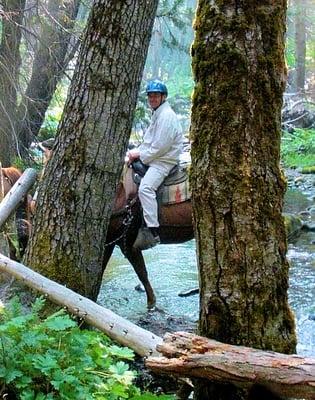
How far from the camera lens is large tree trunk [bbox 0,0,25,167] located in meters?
9.95

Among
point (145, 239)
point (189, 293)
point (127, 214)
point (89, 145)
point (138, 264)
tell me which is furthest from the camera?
point (189, 293)

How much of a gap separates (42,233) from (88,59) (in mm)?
1421

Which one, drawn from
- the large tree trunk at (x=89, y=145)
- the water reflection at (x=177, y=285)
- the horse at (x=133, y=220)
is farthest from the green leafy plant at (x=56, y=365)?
the horse at (x=133, y=220)

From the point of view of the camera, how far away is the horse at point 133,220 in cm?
722

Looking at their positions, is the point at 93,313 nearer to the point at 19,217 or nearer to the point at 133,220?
the point at 133,220

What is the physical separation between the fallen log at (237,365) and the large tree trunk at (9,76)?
6995mm

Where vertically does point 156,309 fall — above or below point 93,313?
below

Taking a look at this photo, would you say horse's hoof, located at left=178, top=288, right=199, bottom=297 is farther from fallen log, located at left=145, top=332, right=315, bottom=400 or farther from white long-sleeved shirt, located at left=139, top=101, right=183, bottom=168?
fallen log, located at left=145, top=332, right=315, bottom=400

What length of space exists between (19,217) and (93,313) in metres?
3.11

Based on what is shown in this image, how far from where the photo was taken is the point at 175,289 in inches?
316

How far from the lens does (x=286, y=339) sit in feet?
11.2

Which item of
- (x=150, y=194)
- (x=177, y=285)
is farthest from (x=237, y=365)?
(x=177, y=285)

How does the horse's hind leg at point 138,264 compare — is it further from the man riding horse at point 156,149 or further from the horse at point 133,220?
the man riding horse at point 156,149

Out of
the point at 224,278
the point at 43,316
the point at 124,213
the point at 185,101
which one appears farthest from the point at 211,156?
the point at 185,101
